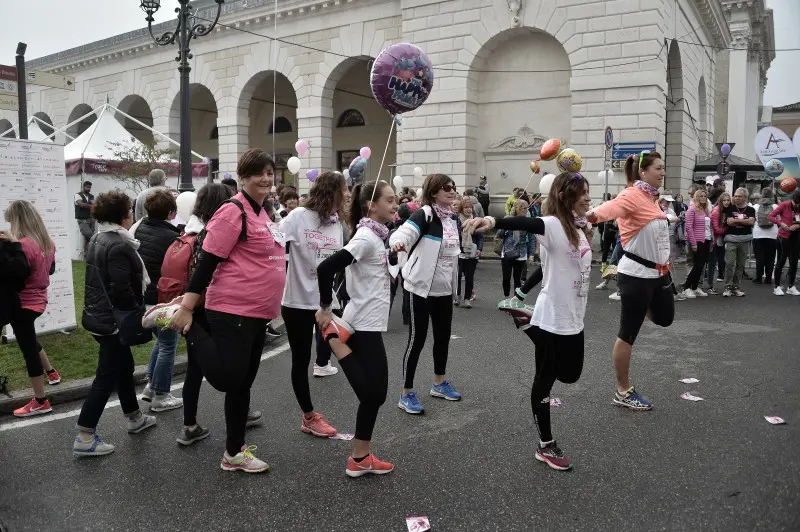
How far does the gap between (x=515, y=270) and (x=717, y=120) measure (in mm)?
32538

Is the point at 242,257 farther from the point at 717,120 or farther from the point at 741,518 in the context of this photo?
the point at 717,120

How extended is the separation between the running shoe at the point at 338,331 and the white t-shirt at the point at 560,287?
1229mm

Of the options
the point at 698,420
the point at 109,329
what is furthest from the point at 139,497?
the point at 698,420

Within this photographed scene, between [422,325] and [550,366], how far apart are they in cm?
139

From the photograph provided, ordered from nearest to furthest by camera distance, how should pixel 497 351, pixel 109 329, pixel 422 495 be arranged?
pixel 422 495, pixel 109 329, pixel 497 351

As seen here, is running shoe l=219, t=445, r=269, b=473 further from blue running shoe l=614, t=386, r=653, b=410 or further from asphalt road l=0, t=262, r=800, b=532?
blue running shoe l=614, t=386, r=653, b=410

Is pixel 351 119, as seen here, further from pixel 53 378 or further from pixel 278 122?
pixel 53 378

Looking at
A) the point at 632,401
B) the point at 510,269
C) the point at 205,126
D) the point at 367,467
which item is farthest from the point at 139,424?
the point at 205,126

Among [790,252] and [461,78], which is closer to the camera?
[790,252]

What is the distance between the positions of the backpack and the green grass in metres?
10.4

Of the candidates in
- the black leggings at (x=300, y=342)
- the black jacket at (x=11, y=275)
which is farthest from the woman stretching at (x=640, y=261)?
the black jacket at (x=11, y=275)

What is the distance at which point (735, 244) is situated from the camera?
11336 mm

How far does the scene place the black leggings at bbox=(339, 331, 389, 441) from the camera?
3.72m

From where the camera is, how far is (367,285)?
3.86 m
